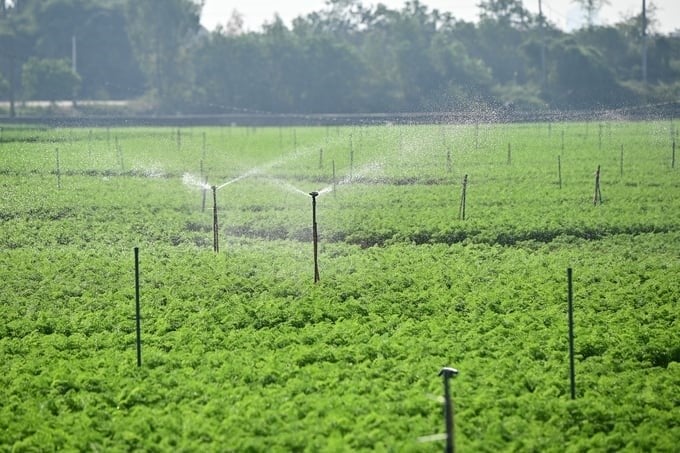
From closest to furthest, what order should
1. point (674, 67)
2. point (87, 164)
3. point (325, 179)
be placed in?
point (325, 179) < point (87, 164) < point (674, 67)

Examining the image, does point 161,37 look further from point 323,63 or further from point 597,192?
point 597,192

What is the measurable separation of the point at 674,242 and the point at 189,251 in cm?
1062

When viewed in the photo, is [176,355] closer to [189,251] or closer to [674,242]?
[189,251]

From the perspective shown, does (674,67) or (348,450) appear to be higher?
(674,67)

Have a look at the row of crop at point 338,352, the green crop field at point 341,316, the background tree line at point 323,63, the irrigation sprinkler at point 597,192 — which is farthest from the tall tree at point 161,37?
the row of crop at point 338,352

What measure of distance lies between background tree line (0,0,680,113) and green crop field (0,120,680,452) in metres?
48.0

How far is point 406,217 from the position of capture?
2825 centimetres

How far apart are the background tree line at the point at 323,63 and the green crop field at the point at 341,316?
4797 centimetres

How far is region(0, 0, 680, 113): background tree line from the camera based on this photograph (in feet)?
285

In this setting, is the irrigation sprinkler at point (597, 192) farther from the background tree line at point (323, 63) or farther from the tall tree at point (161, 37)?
the tall tree at point (161, 37)

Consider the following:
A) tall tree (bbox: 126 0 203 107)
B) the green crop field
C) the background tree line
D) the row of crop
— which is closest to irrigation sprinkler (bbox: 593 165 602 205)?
the green crop field

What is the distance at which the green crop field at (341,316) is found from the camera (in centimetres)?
1223

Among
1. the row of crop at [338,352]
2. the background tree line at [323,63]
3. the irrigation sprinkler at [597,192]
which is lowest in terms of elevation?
the row of crop at [338,352]

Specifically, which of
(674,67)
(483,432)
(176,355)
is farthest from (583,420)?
(674,67)
